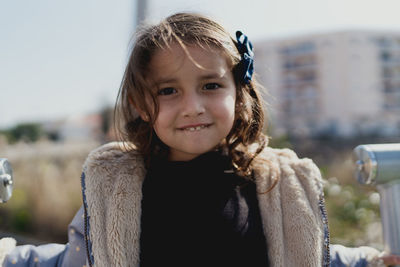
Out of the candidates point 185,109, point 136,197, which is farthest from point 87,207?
point 185,109

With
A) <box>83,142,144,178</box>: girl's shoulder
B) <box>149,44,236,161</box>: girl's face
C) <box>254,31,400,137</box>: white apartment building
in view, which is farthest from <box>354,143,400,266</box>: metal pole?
<box>254,31,400,137</box>: white apartment building

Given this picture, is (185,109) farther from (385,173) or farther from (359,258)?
(359,258)

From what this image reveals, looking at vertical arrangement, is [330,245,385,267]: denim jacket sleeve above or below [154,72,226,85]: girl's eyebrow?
below

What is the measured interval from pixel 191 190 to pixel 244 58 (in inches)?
21.8

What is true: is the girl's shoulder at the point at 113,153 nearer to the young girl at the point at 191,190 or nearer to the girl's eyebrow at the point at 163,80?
the young girl at the point at 191,190

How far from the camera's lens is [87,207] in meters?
1.29

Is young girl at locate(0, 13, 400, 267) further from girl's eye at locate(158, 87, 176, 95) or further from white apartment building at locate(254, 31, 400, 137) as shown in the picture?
white apartment building at locate(254, 31, 400, 137)

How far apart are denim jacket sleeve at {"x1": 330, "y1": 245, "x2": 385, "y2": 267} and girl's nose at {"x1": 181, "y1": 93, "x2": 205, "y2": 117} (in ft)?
2.33

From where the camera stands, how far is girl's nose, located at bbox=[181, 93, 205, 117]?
4.23ft

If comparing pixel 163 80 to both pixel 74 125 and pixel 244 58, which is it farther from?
pixel 74 125

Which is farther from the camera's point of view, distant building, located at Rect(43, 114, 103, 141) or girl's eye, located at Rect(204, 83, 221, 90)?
distant building, located at Rect(43, 114, 103, 141)

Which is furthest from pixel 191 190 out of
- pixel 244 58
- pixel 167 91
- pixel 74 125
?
pixel 74 125

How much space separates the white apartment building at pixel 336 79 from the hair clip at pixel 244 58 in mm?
38560

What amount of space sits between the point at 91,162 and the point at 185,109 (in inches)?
16.3
